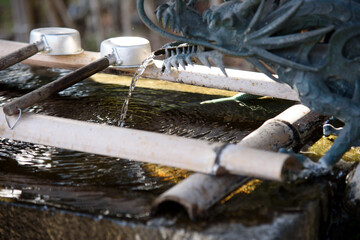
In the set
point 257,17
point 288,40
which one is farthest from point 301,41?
point 257,17

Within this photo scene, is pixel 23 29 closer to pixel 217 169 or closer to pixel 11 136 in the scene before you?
pixel 11 136

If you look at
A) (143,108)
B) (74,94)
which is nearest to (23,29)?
(74,94)

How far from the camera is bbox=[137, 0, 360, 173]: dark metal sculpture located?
7.29ft

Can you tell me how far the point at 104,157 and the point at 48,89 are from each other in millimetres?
497

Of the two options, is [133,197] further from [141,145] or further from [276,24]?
[276,24]

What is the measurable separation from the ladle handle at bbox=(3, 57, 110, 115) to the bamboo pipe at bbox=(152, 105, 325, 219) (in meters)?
1.03

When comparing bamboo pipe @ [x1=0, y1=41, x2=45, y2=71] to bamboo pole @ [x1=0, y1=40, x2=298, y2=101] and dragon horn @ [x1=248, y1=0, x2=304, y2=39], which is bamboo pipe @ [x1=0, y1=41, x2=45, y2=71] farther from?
dragon horn @ [x1=248, y1=0, x2=304, y2=39]

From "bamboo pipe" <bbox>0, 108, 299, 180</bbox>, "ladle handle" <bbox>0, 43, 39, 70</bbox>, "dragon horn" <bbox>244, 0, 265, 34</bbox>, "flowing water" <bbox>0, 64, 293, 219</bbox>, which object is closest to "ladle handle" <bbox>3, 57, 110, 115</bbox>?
"bamboo pipe" <bbox>0, 108, 299, 180</bbox>

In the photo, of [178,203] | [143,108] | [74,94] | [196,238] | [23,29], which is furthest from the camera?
[23,29]

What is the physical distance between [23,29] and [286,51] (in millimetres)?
6107

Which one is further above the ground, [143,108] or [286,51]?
[286,51]

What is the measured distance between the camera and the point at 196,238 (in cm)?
189

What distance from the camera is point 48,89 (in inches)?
110

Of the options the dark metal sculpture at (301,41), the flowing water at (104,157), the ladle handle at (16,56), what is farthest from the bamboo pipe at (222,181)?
the ladle handle at (16,56)
